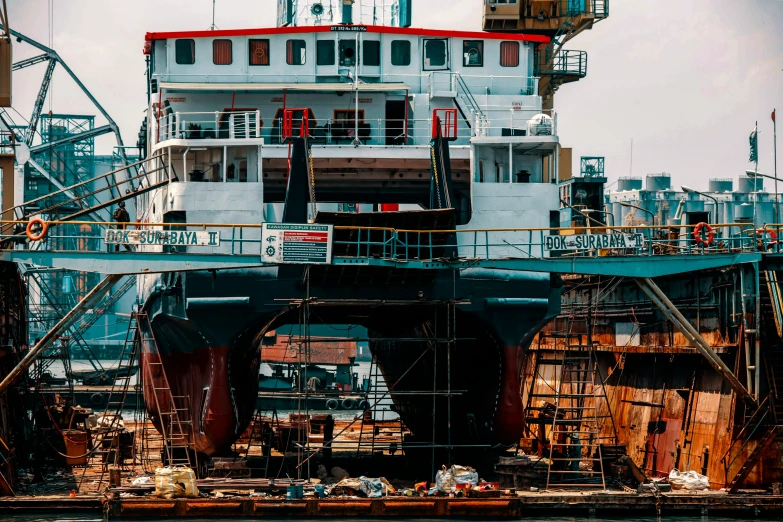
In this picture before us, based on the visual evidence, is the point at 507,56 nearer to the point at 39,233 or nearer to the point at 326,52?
the point at 326,52

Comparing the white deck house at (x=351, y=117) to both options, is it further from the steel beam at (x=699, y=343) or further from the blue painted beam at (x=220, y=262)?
the steel beam at (x=699, y=343)

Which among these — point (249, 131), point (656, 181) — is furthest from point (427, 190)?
point (656, 181)

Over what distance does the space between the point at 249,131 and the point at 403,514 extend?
12.6 m

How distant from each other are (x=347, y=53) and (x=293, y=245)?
9.94m

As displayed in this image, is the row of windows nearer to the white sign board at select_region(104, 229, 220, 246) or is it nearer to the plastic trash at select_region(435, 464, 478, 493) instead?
the white sign board at select_region(104, 229, 220, 246)

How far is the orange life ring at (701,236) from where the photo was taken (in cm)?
3183

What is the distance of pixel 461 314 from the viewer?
3197 cm

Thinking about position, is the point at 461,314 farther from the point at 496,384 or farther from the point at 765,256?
the point at 765,256

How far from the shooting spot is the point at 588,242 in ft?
104

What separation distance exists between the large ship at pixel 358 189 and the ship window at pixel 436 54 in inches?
1.6

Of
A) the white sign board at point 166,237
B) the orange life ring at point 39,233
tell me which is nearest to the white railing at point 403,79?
the white sign board at point 166,237

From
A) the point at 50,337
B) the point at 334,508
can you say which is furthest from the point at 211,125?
the point at 334,508

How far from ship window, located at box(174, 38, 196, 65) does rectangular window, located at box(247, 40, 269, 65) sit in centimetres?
156

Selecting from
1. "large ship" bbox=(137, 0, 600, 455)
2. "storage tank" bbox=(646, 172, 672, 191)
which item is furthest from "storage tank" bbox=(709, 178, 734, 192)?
"large ship" bbox=(137, 0, 600, 455)
